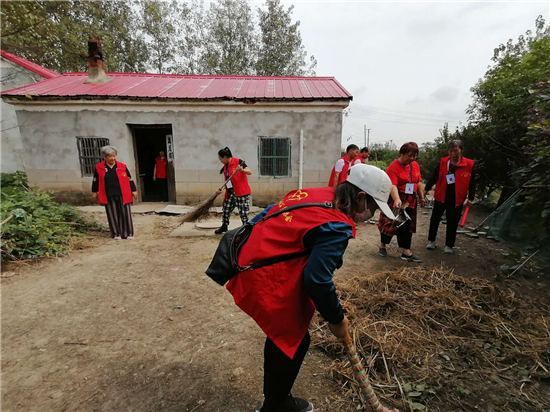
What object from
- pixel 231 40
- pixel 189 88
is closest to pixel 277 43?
pixel 231 40

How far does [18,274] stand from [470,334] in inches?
207

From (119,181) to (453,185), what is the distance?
553 centimetres

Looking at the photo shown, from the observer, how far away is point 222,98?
25.0 ft

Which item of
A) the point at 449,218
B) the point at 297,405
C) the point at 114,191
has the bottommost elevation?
the point at 297,405

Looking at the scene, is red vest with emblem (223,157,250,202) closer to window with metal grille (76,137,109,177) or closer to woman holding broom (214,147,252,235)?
woman holding broom (214,147,252,235)

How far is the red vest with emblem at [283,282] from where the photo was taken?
1.31 meters

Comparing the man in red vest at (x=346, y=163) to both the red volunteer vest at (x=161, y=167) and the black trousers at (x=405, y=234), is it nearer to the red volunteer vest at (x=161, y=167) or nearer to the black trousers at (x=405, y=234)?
the black trousers at (x=405, y=234)

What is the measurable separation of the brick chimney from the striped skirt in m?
5.76

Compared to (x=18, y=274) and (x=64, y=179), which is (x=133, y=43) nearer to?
(x=64, y=179)

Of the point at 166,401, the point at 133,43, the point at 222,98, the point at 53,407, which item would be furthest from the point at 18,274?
the point at 133,43

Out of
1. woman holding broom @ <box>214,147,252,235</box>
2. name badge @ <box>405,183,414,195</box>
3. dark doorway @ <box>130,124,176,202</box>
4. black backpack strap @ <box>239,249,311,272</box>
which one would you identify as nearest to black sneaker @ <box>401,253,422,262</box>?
name badge @ <box>405,183,414,195</box>

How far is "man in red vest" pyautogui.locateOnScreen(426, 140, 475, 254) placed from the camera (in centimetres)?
407

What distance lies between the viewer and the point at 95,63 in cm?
852

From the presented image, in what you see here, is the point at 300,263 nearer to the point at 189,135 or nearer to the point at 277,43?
the point at 189,135
